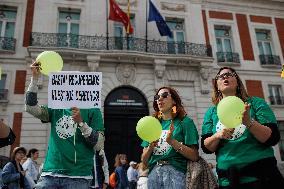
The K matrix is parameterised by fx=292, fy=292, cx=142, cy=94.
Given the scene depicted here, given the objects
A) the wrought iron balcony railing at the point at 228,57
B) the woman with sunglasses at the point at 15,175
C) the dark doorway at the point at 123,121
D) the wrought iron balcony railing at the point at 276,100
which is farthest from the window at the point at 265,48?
the woman with sunglasses at the point at 15,175

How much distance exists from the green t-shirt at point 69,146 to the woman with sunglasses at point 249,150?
3.94ft

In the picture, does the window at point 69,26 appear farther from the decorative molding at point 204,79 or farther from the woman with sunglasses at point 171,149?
the woman with sunglasses at point 171,149

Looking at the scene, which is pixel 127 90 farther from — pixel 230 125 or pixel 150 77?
pixel 230 125

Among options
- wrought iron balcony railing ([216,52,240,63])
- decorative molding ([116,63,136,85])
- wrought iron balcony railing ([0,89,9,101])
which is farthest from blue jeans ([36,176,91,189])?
wrought iron balcony railing ([216,52,240,63])

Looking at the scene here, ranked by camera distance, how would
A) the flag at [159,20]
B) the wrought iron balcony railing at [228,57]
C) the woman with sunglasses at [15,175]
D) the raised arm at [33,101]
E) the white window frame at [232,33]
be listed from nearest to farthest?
the raised arm at [33,101], the woman with sunglasses at [15,175], the flag at [159,20], the wrought iron balcony railing at [228,57], the white window frame at [232,33]

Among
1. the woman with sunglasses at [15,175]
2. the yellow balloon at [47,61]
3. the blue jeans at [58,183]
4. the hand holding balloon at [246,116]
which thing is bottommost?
the blue jeans at [58,183]

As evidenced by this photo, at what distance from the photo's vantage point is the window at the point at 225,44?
15555mm

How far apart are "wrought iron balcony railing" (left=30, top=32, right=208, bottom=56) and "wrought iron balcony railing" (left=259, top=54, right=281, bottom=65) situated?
11.4 ft

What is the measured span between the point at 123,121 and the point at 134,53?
317 cm

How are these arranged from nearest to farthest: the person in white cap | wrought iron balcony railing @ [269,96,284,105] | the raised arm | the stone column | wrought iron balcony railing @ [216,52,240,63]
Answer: the raised arm → the person in white cap → the stone column → wrought iron balcony railing @ [269,96,284,105] → wrought iron balcony railing @ [216,52,240,63]

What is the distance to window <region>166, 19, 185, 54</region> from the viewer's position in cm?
1485

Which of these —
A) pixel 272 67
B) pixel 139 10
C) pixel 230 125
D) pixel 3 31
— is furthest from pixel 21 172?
pixel 272 67

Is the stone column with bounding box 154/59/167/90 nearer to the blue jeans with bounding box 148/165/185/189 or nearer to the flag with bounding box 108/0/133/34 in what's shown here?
the flag with bounding box 108/0/133/34

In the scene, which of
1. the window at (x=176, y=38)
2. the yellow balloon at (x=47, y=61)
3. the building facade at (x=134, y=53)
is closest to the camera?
the yellow balloon at (x=47, y=61)
